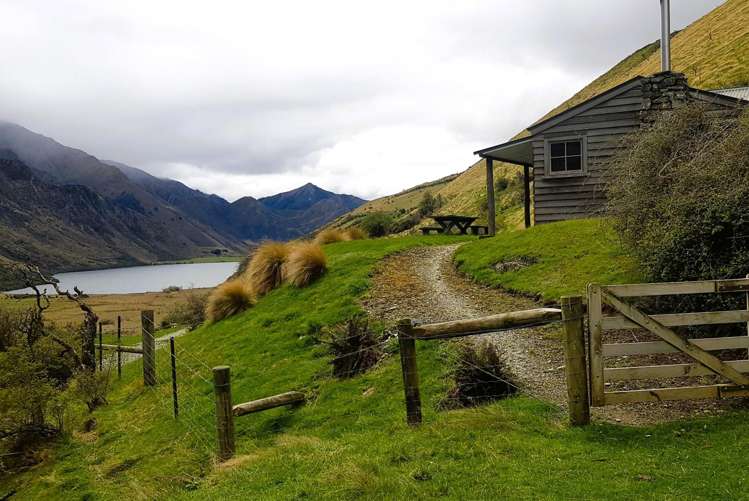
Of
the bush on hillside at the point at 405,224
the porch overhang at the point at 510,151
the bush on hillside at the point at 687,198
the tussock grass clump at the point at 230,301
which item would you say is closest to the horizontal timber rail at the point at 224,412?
the bush on hillside at the point at 687,198

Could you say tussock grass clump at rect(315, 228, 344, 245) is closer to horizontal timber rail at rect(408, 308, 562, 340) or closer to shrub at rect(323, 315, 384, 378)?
shrub at rect(323, 315, 384, 378)

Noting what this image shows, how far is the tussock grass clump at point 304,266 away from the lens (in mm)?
18078

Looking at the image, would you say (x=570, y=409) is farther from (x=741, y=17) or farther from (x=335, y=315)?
(x=741, y=17)

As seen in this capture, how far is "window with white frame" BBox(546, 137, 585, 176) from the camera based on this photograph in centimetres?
2019

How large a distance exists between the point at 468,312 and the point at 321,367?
363 cm

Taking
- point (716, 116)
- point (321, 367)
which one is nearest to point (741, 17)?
point (716, 116)

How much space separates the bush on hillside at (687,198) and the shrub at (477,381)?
398cm

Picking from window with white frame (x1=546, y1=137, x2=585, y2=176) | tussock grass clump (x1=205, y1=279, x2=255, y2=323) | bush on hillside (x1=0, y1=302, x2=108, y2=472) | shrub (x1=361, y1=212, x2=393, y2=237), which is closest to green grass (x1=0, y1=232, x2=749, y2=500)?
bush on hillside (x1=0, y1=302, x2=108, y2=472)

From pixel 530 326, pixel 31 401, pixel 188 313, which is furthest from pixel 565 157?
pixel 188 313

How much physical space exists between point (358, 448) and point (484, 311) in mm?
6077

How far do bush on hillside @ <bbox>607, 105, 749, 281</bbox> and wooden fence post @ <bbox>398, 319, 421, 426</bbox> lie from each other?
564cm

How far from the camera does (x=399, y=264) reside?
1856 cm

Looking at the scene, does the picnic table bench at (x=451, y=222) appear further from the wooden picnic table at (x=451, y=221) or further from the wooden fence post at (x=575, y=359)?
the wooden fence post at (x=575, y=359)

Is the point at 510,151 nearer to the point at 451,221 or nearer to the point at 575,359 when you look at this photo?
the point at 451,221
